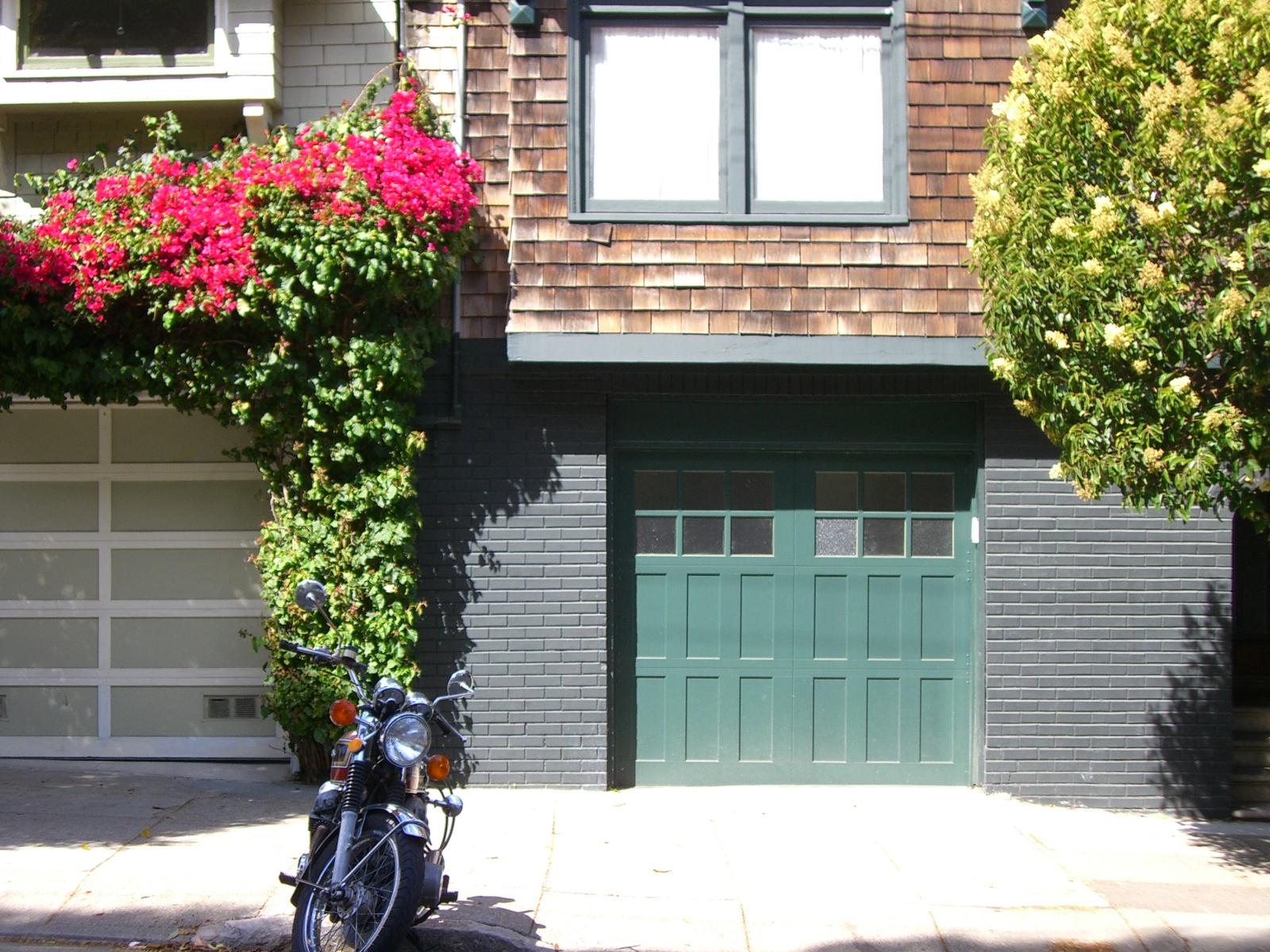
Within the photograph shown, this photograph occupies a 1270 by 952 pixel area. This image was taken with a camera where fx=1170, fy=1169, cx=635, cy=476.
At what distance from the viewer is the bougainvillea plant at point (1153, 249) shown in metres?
5.03

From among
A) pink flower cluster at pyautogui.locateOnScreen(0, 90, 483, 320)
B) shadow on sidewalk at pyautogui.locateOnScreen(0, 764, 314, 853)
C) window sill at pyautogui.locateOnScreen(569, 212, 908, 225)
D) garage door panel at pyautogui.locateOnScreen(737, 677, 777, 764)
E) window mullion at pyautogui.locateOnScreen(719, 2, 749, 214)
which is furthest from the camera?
garage door panel at pyautogui.locateOnScreen(737, 677, 777, 764)

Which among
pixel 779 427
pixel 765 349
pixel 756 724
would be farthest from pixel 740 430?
pixel 756 724

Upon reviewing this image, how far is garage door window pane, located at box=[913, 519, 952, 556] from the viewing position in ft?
25.5

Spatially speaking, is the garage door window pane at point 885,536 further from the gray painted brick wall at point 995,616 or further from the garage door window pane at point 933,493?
the gray painted brick wall at point 995,616

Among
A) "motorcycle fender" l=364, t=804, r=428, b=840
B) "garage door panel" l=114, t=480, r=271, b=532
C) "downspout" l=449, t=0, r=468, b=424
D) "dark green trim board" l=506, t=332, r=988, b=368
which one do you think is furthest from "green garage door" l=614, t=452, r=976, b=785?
"motorcycle fender" l=364, t=804, r=428, b=840

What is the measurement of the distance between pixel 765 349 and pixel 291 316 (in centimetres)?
286

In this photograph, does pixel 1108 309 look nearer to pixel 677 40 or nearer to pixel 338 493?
pixel 677 40

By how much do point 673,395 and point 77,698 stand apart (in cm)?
460

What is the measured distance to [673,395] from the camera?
24.9ft

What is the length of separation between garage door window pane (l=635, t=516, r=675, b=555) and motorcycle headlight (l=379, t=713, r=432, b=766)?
11.1 ft

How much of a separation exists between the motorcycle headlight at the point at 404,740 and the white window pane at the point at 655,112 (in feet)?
13.7

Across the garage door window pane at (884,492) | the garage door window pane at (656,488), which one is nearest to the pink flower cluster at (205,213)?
the garage door window pane at (656,488)

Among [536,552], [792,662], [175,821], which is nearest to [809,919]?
[792,662]

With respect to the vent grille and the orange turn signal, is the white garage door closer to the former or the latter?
the vent grille
